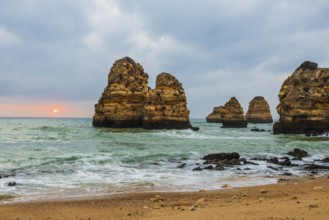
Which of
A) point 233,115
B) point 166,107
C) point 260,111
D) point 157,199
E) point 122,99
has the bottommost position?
point 157,199

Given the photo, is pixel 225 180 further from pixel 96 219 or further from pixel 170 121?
pixel 170 121

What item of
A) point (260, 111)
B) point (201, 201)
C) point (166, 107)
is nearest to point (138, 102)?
point (166, 107)

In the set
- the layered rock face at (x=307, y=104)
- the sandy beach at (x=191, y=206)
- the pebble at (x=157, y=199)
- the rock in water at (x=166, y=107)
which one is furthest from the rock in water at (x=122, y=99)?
the pebble at (x=157, y=199)

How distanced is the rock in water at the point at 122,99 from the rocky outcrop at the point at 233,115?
23558 mm

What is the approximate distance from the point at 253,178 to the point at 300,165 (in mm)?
4944

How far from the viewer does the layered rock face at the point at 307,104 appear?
43469 millimetres

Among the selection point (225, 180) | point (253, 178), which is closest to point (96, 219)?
point (225, 180)

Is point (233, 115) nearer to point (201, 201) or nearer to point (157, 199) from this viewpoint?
point (157, 199)

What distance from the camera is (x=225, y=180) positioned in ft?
41.7

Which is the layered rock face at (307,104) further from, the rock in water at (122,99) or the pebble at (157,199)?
the pebble at (157,199)

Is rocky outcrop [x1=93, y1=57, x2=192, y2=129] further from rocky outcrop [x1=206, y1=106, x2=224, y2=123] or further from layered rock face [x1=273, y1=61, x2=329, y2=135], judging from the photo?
rocky outcrop [x1=206, y1=106, x2=224, y2=123]

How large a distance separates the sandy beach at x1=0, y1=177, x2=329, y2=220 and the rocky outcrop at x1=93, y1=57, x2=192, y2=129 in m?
48.2

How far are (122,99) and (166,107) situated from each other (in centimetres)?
933

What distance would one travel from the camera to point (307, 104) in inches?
1738
